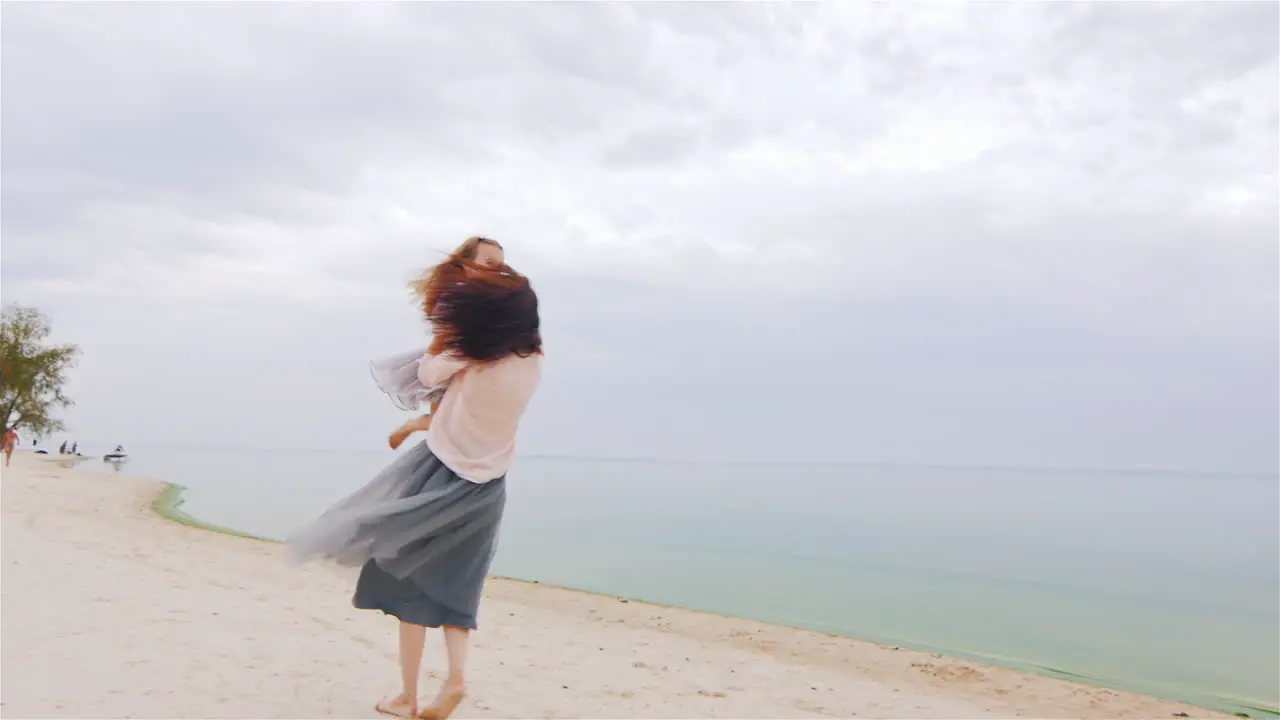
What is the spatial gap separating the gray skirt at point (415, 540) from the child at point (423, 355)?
6.4 inches

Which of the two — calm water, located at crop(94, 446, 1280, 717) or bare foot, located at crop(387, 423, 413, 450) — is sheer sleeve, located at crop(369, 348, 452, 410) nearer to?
bare foot, located at crop(387, 423, 413, 450)

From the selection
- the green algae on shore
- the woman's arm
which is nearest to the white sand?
the woman's arm

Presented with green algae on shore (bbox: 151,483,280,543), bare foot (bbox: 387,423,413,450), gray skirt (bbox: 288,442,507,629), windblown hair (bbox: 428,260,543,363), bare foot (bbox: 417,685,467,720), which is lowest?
green algae on shore (bbox: 151,483,280,543)

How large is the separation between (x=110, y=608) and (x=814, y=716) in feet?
16.9

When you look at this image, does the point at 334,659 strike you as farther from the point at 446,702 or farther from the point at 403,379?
the point at 403,379

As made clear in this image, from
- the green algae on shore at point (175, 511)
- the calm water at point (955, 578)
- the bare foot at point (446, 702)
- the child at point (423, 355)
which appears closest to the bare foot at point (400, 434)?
the child at point (423, 355)

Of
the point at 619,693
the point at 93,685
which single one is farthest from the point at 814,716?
the point at 93,685

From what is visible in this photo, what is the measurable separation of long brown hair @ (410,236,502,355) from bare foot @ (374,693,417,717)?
5.66 ft

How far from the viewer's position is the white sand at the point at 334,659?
14.6 ft

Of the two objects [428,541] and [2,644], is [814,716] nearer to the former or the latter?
[428,541]

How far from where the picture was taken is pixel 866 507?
6781cm

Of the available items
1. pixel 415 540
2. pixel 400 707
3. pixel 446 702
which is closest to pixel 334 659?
pixel 400 707

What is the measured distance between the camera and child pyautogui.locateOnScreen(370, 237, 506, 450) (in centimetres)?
400

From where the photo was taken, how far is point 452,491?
3.93m
